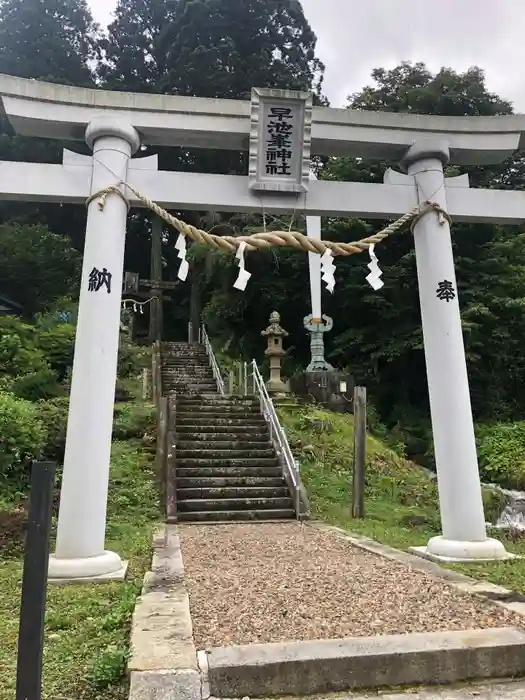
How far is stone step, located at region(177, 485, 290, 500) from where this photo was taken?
9.32 m

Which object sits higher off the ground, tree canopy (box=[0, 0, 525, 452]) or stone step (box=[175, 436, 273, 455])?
tree canopy (box=[0, 0, 525, 452])

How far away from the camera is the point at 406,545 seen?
22.4 feet

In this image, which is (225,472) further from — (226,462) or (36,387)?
(36,387)

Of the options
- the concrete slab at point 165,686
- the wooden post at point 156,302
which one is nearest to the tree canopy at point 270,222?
the wooden post at point 156,302

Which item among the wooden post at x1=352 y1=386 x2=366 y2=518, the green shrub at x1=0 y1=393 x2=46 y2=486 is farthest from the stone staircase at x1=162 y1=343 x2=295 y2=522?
the green shrub at x1=0 y1=393 x2=46 y2=486

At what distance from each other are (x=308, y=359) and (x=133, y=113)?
15903 millimetres

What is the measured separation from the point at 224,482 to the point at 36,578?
7.49 meters

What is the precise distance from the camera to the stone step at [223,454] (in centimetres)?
1041

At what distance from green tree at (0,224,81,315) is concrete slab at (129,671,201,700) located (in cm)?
2190

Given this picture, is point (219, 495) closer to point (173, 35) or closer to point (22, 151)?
point (22, 151)

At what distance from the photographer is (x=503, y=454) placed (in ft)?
50.1

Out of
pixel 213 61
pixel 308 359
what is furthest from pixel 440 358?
pixel 213 61

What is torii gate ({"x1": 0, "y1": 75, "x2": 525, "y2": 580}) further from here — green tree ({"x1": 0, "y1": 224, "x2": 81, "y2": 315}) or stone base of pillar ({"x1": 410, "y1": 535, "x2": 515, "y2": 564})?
green tree ({"x1": 0, "y1": 224, "x2": 81, "y2": 315})

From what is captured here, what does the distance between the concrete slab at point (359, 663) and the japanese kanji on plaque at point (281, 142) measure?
15.6 ft
